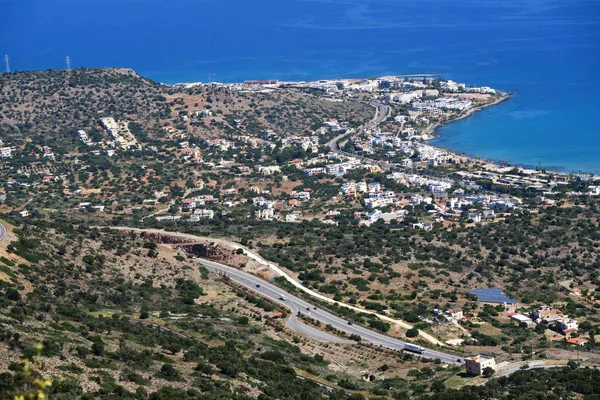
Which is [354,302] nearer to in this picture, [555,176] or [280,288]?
[280,288]

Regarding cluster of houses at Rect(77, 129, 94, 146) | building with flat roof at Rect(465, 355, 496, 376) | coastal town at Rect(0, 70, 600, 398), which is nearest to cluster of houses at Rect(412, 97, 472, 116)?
coastal town at Rect(0, 70, 600, 398)

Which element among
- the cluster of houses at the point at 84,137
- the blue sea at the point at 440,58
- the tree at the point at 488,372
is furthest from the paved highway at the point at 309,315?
the blue sea at the point at 440,58

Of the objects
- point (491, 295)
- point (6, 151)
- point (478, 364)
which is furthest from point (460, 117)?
point (478, 364)

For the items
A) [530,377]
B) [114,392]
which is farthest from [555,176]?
[114,392]

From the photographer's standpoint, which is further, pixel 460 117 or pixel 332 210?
pixel 460 117

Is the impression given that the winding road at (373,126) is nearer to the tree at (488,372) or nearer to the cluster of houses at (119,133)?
the cluster of houses at (119,133)

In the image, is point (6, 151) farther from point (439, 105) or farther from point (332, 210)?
point (439, 105)

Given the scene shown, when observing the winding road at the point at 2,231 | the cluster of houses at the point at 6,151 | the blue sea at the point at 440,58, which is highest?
the blue sea at the point at 440,58
